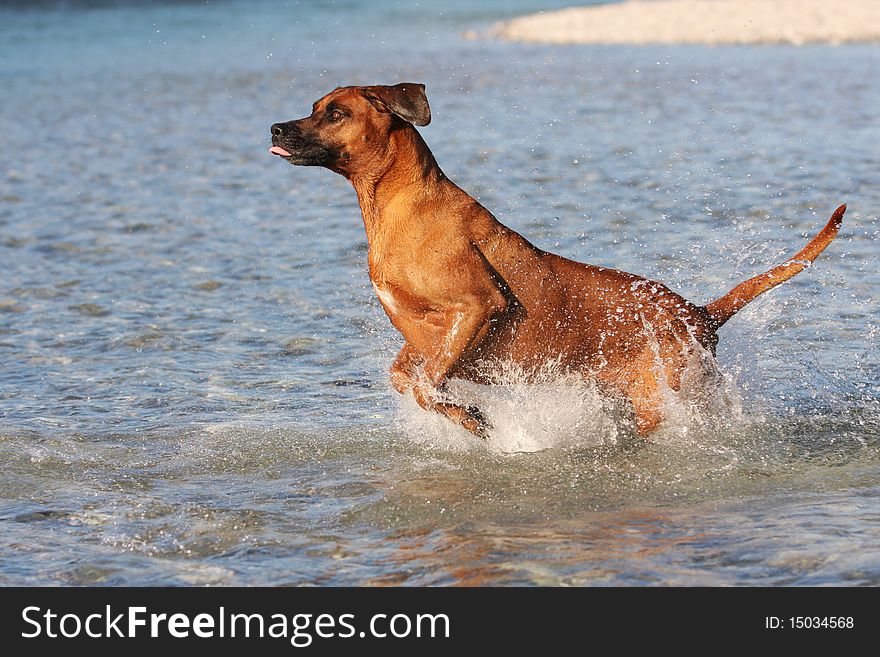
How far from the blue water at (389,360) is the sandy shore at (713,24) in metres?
6.95

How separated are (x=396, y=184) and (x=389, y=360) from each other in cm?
211

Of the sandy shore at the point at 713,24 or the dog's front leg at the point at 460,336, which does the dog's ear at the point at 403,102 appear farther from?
the sandy shore at the point at 713,24

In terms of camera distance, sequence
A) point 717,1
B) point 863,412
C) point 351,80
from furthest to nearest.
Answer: point 717,1 → point 351,80 → point 863,412

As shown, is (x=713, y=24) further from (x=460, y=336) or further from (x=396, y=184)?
(x=460, y=336)

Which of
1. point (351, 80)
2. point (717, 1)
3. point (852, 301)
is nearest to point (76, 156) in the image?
point (351, 80)

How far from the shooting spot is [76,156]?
51.2ft

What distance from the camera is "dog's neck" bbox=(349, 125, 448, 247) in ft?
19.1

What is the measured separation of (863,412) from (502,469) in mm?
1907

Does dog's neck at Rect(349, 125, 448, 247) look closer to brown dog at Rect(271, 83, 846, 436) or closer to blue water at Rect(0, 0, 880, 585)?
brown dog at Rect(271, 83, 846, 436)

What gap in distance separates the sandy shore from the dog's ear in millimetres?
19422

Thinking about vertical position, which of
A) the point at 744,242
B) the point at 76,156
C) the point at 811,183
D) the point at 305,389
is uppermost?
the point at 76,156

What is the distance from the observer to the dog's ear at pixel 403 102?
5.72 m
